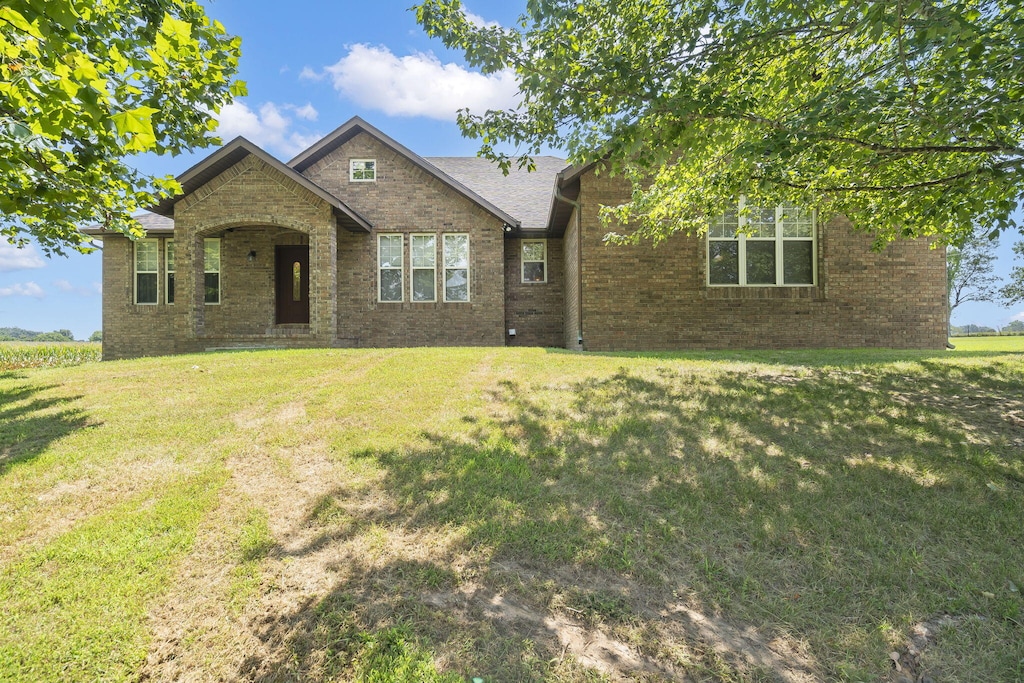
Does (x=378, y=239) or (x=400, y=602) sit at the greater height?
(x=378, y=239)

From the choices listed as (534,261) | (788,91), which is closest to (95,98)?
(788,91)

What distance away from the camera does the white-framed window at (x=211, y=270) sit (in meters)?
14.1

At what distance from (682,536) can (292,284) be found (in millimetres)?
14276

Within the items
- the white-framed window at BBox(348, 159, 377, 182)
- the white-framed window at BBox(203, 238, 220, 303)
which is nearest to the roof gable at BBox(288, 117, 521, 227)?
the white-framed window at BBox(348, 159, 377, 182)

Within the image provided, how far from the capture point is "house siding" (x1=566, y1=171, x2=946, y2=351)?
11125 millimetres

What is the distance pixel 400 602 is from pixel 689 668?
1500mm

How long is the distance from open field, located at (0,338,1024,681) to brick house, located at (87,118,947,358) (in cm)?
553

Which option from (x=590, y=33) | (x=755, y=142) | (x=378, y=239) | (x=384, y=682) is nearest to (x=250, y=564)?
(x=384, y=682)

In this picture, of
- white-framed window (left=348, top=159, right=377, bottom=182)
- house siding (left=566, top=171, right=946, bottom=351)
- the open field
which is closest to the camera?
the open field

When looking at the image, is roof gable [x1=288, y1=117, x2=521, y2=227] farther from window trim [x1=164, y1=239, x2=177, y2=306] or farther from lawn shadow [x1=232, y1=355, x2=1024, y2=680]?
lawn shadow [x1=232, y1=355, x2=1024, y2=680]

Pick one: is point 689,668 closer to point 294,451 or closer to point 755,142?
point 294,451

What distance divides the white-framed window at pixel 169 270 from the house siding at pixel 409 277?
5.80 m

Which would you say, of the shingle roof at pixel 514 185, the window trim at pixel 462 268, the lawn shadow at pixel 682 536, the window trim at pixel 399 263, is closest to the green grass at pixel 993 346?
the lawn shadow at pixel 682 536

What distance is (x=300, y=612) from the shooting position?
2.57 m
